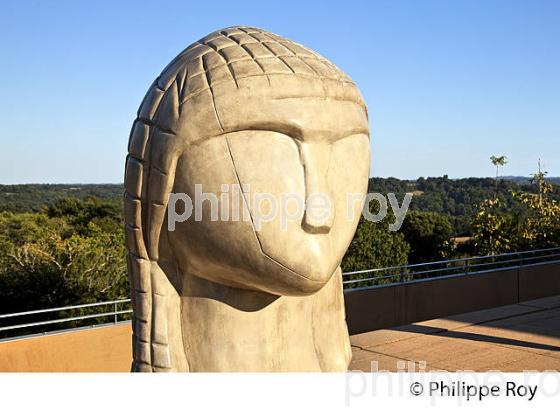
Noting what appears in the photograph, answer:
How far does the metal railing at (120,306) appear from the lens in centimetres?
777

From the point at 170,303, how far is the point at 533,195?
1741 cm


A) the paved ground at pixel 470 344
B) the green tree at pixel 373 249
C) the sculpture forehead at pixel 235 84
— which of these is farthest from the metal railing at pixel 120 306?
the sculpture forehead at pixel 235 84

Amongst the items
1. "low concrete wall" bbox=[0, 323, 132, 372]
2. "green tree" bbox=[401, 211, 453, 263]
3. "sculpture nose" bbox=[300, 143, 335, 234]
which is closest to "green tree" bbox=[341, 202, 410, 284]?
"green tree" bbox=[401, 211, 453, 263]

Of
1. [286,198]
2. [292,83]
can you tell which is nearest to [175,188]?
[286,198]

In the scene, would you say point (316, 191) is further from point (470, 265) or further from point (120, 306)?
point (120, 306)

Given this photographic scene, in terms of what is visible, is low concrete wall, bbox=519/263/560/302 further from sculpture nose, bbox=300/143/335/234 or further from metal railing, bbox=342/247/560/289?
sculpture nose, bbox=300/143/335/234

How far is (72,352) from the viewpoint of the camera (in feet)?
25.3

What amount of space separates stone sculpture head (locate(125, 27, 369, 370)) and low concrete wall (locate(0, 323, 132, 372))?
477 centimetres

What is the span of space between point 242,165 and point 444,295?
7822 mm

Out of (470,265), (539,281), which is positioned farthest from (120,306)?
(539,281)

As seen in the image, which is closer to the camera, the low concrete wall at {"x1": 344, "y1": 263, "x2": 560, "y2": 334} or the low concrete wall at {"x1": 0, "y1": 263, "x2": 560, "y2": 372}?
the low concrete wall at {"x1": 0, "y1": 263, "x2": 560, "y2": 372}

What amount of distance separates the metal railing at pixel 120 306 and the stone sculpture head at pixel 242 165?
10.9 ft

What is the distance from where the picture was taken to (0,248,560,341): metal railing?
7.77 m

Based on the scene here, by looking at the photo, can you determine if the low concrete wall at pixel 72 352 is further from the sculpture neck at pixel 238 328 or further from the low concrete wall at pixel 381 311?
the sculpture neck at pixel 238 328
